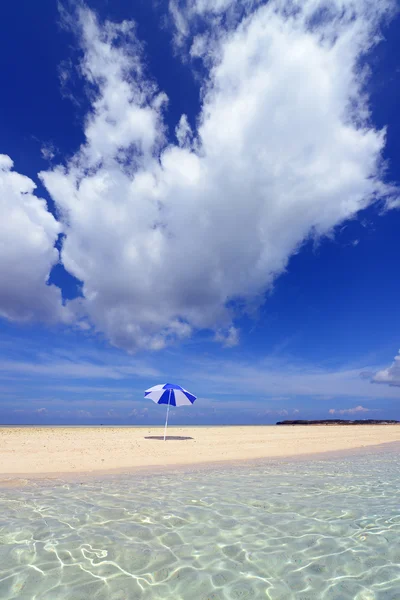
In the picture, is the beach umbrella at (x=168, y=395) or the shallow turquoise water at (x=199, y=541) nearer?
the shallow turquoise water at (x=199, y=541)

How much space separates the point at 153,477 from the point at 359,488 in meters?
6.32

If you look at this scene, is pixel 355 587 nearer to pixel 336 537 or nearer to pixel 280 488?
pixel 336 537

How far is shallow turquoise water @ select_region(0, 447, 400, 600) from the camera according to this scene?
193 inches

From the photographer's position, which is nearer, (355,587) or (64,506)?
(355,587)

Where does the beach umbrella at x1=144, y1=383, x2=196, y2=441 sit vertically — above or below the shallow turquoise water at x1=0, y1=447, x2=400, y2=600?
above

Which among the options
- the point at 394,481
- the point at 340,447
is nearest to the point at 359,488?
the point at 394,481

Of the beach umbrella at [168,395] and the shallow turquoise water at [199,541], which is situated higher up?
the beach umbrella at [168,395]

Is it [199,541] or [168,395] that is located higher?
[168,395]

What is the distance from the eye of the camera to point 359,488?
10492 mm

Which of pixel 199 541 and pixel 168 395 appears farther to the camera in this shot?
pixel 168 395

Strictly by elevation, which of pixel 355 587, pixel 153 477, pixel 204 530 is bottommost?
pixel 355 587

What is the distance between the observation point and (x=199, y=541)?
6395mm

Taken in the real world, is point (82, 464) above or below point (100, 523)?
above

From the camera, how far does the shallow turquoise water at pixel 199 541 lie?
4.91m
